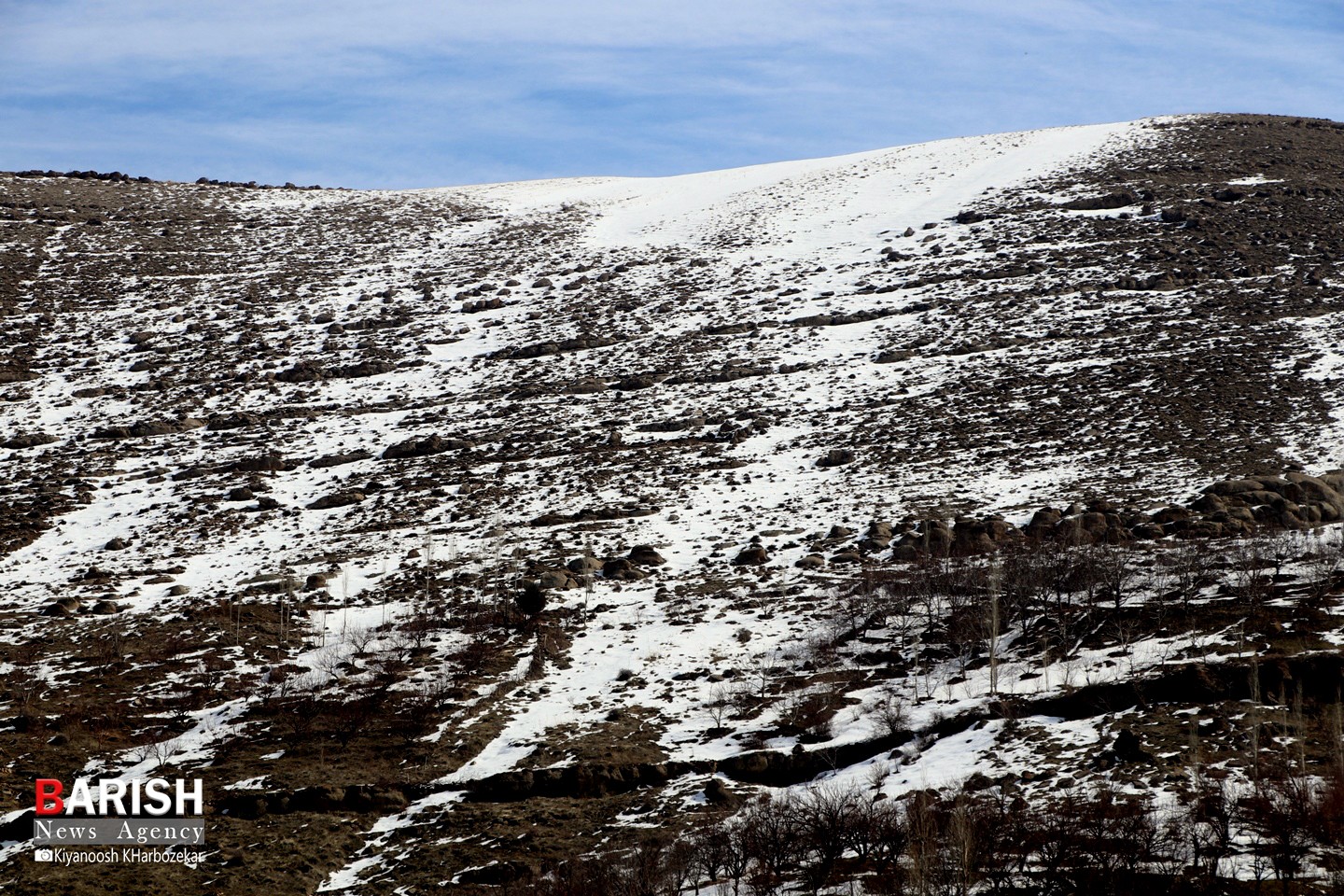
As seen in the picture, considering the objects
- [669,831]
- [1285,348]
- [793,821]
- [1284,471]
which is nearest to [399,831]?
[669,831]

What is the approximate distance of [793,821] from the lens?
875 inches

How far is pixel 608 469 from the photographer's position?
4988cm

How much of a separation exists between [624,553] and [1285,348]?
34751mm

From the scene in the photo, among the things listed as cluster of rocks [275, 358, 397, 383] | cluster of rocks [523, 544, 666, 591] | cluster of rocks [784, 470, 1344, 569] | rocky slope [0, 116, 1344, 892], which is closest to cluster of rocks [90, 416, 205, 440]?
rocky slope [0, 116, 1344, 892]

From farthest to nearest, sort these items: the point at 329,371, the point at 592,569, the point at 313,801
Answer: the point at 329,371, the point at 592,569, the point at 313,801

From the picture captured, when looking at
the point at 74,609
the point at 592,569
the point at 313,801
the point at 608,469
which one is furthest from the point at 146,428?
the point at 313,801

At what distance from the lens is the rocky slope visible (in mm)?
27750

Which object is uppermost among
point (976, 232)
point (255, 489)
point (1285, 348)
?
point (976, 232)

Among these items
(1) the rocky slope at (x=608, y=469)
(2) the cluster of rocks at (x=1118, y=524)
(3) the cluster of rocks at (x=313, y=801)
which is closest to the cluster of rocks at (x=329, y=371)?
(1) the rocky slope at (x=608, y=469)

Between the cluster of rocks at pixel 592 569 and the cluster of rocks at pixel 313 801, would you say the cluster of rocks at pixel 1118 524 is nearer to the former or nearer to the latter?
the cluster of rocks at pixel 592 569

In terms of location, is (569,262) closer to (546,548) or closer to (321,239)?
(321,239)

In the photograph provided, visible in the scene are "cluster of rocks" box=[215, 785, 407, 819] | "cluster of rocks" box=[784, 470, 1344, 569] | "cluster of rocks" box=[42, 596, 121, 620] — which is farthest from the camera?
"cluster of rocks" box=[42, 596, 121, 620]

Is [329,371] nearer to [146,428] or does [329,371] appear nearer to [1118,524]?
[146,428]

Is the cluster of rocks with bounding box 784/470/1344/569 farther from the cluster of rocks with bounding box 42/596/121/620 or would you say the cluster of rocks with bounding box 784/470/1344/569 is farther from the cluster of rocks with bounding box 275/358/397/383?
the cluster of rocks with bounding box 275/358/397/383
